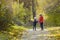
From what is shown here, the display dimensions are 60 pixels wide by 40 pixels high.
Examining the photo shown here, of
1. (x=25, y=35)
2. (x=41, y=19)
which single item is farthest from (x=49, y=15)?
(x=25, y=35)

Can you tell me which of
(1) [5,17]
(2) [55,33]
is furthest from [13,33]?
(2) [55,33]

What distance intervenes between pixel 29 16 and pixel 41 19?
157 mm

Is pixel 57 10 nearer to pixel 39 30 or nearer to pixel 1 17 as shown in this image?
pixel 39 30

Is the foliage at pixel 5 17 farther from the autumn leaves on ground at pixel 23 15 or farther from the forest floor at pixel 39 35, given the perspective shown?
the forest floor at pixel 39 35

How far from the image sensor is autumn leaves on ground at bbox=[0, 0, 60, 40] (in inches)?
178

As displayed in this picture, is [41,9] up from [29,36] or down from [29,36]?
up

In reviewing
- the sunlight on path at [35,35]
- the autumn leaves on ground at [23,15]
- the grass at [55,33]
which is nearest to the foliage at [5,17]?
the autumn leaves on ground at [23,15]

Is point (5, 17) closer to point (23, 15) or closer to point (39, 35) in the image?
point (23, 15)

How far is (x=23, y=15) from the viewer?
14.9 ft

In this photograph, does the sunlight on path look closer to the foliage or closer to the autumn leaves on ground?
the autumn leaves on ground

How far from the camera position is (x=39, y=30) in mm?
4539

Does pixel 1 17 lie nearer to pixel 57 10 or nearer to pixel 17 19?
pixel 17 19

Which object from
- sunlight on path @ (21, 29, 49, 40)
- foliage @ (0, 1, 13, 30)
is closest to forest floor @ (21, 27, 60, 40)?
sunlight on path @ (21, 29, 49, 40)

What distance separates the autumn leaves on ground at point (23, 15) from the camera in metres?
4.52
